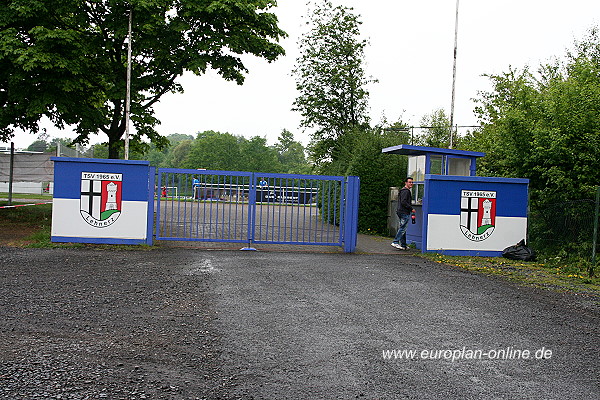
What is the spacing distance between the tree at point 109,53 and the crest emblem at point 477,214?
1088 cm

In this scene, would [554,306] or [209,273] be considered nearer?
[554,306]

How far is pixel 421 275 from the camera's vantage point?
11.7 meters

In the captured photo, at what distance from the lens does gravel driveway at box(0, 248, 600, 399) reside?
487 cm

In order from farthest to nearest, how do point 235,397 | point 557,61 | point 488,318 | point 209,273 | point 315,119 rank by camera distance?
point 557,61
point 315,119
point 209,273
point 488,318
point 235,397

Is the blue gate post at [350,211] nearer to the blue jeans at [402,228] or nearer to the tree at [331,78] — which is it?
the blue jeans at [402,228]

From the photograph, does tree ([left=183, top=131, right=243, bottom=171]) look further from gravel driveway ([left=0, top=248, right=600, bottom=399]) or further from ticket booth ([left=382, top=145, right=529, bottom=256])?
gravel driveway ([left=0, top=248, right=600, bottom=399])

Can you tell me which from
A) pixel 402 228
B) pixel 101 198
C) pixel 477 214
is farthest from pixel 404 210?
pixel 101 198

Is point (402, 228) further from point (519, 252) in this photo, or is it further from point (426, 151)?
point (519, 252)

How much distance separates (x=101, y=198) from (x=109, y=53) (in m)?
10.5

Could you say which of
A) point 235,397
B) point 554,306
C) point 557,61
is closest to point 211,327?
point 235,397

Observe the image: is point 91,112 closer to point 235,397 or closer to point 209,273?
point 209,273

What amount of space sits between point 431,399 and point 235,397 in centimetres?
147

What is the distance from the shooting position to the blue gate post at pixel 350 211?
1545 cm

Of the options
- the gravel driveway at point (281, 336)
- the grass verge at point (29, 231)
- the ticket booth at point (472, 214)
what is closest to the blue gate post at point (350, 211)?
the ticket booth at point (472, 214)
